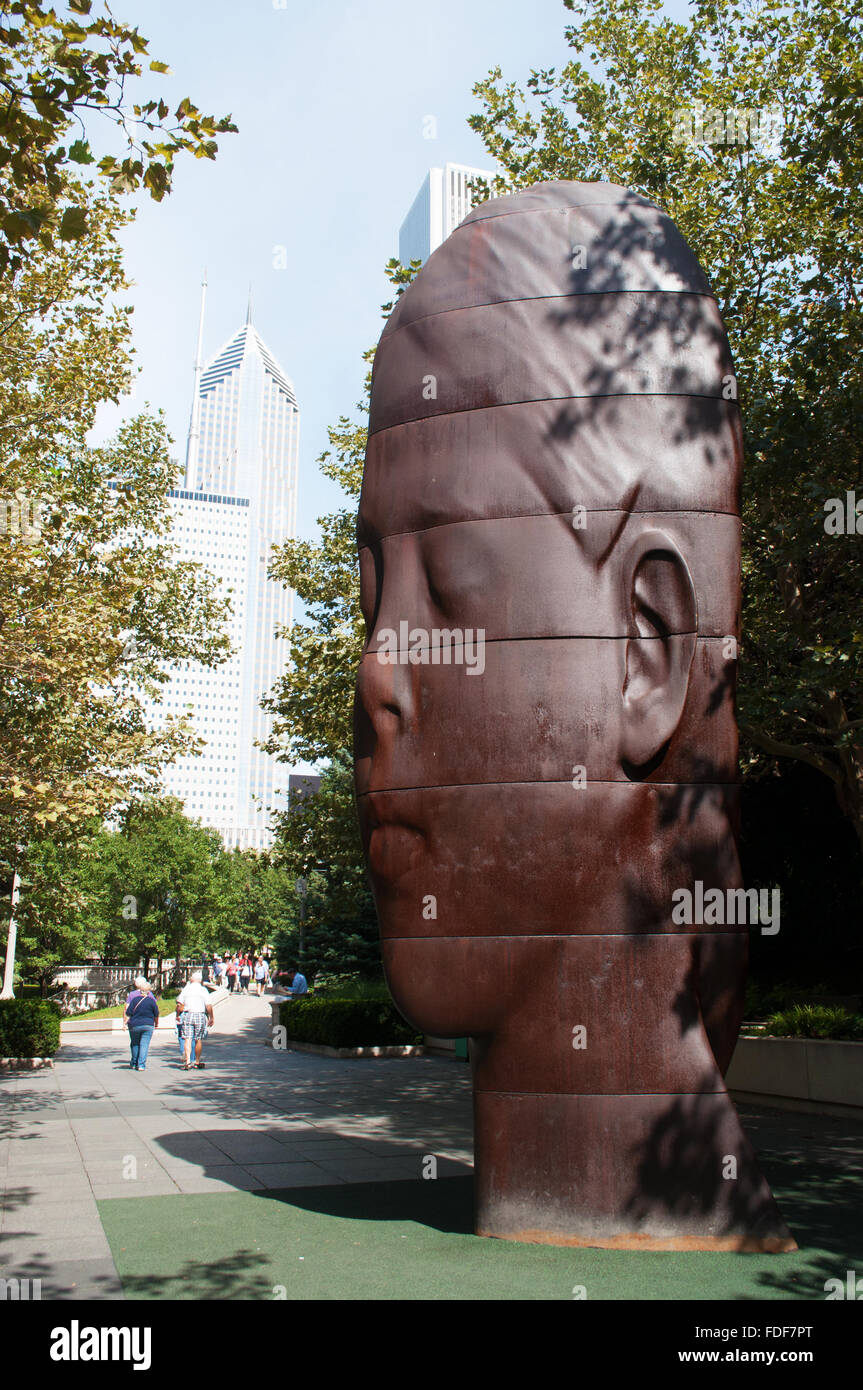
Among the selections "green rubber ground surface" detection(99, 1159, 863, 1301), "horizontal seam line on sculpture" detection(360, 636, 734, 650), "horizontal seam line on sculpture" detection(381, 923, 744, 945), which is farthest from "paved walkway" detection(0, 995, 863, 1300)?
"horizontal seam line on sculpture" detection(360, 636, 734, 650)

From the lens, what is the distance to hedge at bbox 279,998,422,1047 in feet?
74.3

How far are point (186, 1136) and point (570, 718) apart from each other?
785 cm

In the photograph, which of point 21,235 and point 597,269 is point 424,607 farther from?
point 21,235

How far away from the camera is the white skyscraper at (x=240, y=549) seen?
149250 millimetres

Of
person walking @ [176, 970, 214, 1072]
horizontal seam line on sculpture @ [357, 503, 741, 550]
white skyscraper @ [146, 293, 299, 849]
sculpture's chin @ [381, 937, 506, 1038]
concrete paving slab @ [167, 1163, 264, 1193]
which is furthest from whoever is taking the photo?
white skyscraper @ [146, 293, 299, 849]

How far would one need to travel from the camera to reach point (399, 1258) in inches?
257

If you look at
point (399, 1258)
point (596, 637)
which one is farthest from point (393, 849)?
point (399, 1258)

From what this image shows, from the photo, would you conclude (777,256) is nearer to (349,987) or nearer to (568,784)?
(568,784)

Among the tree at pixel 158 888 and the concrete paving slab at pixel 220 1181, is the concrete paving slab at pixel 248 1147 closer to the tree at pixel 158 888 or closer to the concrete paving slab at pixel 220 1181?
the concrete paving slab at pixel 220 1181

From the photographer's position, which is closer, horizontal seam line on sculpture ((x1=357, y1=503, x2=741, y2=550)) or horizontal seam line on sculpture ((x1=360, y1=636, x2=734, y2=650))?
horizontal seam line on sculpture ((x1=360, y1=636, x2=734, y2=650))

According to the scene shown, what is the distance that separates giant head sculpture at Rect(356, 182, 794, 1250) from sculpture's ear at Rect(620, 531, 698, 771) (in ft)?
0.05

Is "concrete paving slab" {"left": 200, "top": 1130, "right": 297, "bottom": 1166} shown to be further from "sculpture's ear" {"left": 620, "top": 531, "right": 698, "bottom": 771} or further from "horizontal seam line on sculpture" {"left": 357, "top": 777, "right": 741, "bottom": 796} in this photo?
"sculpture's ear" {"left": 620, "top": 531, "right": 698, "bottom": 771}

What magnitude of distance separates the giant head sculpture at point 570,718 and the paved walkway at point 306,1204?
0.55 metres
